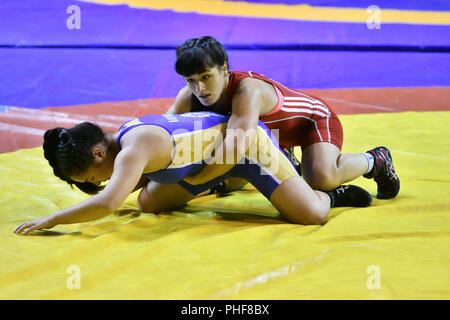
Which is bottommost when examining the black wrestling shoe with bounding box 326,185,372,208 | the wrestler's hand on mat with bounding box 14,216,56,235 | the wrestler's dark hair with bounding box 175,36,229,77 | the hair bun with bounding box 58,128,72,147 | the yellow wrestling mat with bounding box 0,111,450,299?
the yellow wrestling mat with bounding box 0,111,450,299

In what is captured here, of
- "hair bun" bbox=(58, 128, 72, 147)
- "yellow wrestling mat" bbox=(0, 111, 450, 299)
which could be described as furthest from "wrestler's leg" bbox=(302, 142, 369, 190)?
"hair bun" bbox=(58, 128, 72, 147)

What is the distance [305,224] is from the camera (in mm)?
2102

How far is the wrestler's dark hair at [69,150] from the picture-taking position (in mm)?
1881

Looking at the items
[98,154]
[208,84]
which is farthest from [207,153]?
[98,154]

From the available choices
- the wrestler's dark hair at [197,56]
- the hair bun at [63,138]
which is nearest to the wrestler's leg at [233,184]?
the wrestler's dark hair at [197,56]

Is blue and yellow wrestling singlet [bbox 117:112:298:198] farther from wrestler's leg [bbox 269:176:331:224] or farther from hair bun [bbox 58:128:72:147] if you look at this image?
hair bun [bbox 58:128:72:147]

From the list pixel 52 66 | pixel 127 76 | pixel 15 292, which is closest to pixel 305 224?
pixel 15 292

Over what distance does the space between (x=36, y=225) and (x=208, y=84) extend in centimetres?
89

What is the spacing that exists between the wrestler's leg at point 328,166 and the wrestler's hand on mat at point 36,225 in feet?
3.67

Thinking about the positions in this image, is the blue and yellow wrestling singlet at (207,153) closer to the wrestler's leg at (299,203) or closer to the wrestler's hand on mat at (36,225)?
the wrestler's leg at (299,203)

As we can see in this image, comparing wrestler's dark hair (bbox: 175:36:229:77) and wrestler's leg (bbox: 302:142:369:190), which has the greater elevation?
wrestler's dark hair (bbox: 175:36:229:77)

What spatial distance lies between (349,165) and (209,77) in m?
0.74

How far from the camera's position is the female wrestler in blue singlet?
1849 mm

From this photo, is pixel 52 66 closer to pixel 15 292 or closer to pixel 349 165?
pixel 349 165
